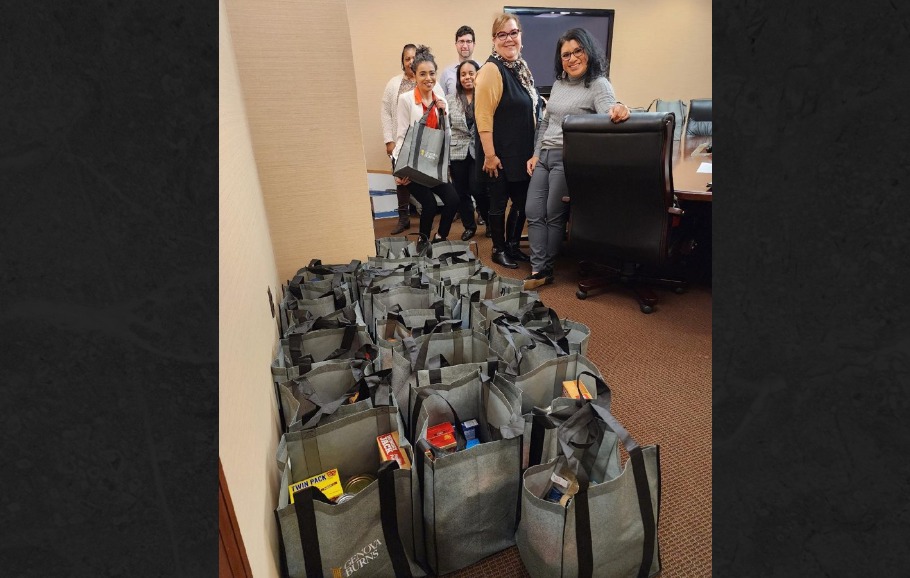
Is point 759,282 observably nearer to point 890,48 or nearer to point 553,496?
point 890,48

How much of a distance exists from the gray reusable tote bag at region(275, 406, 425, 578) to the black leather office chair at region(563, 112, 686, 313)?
1597 millimetres

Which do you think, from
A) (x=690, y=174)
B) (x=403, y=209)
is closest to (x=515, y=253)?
(x=690, y=174)

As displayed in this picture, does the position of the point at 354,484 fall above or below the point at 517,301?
below

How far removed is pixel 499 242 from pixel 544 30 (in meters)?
3.43

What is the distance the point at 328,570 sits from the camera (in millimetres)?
1054

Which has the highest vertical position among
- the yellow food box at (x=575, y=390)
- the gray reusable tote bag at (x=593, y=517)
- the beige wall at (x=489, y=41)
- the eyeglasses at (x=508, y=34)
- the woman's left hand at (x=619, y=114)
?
the beige wall at (x=489, y=41)

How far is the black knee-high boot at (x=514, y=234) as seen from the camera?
3.44 meters

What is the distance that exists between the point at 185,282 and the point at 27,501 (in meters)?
0.12

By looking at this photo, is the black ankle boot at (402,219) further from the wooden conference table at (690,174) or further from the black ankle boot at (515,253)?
the wooden conference table at (690,174)

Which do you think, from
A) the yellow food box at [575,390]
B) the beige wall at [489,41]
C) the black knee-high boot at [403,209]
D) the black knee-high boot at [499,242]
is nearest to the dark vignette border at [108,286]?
the yellow food box at [575,390]

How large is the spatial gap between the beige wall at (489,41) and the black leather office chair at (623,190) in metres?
2.30

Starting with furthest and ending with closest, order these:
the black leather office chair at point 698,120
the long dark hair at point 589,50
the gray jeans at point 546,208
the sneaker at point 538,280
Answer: the black leather office chair at point 698,120, the sneaker at point 538,280, the gray jeans at point 546,208, the long dark hair at point 589,50

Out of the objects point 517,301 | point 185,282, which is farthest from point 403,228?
point 185,282

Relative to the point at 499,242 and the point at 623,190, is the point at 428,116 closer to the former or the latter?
the point at 499,242
